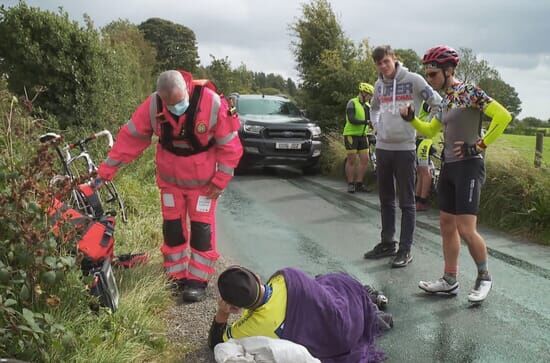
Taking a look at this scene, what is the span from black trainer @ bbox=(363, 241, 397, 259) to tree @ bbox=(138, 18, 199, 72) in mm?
50807

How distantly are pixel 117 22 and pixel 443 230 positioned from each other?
109ft

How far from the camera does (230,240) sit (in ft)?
20.1

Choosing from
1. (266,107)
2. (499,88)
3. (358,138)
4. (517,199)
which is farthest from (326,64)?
(499,88)

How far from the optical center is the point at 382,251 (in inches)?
215

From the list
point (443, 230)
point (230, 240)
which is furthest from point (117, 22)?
point (443, 230)

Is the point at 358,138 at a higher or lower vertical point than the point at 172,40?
lower

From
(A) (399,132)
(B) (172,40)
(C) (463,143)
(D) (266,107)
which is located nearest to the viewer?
(C) (463,143)

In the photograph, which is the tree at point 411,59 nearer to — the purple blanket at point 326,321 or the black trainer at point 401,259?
the black trainer at point 401,259

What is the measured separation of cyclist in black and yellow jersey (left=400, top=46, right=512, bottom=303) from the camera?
3891mm

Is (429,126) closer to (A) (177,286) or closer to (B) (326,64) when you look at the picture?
(A) (177,286)

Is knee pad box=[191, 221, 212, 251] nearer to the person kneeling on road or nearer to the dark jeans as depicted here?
the person kneeling on road

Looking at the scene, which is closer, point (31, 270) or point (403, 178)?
point (31, 270)

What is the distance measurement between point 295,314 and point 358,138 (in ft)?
22.2

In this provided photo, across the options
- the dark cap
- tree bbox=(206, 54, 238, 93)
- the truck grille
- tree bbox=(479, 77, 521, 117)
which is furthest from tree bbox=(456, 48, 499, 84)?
the dark cap
